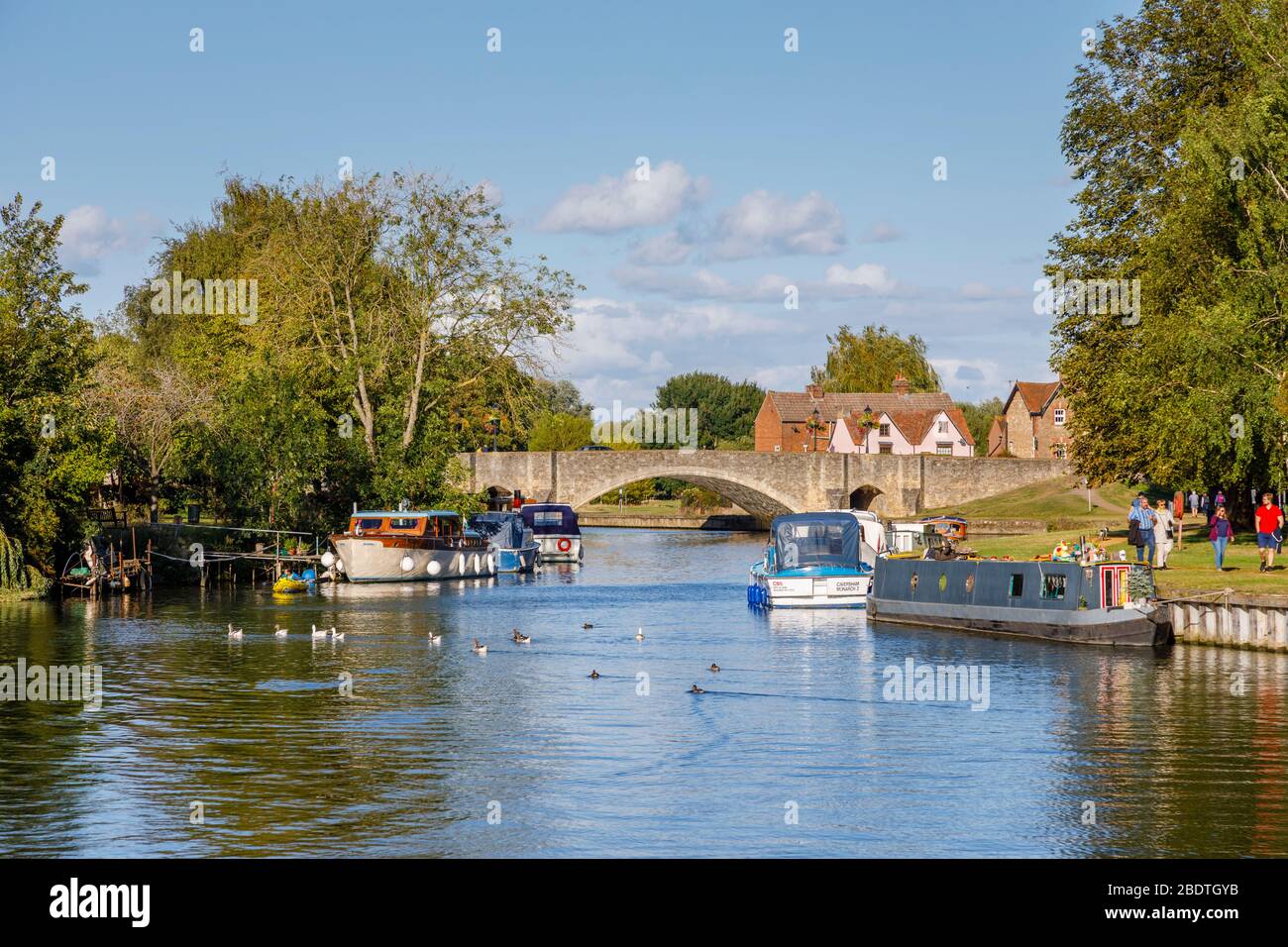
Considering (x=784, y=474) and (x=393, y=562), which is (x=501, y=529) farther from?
(x=784, y=474)

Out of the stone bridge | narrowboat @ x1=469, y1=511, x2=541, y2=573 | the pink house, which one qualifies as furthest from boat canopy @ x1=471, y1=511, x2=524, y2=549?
the pink house

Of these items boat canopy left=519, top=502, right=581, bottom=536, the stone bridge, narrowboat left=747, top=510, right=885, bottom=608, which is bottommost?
narrowboat left=747, top=510, right=885, bottom=608

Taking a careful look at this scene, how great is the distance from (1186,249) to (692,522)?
87.3 m

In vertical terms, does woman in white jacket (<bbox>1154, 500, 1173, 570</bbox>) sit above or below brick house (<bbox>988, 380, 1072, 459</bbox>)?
below

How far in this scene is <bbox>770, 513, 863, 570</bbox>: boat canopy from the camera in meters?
54.2

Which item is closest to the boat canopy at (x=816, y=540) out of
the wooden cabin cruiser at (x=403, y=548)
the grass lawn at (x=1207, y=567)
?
the grass lawn at (x=1207, y=567)

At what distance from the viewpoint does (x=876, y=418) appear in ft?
532

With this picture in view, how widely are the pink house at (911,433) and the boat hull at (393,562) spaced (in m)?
97.7

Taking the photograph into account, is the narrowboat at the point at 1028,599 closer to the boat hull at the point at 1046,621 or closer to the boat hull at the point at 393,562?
the boat hull at the point at 1046,621

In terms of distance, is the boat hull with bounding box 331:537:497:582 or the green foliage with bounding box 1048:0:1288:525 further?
the boat hull with bounding box 331:537:497:582

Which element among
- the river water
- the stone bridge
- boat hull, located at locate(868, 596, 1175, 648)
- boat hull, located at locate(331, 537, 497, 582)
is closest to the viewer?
the river water

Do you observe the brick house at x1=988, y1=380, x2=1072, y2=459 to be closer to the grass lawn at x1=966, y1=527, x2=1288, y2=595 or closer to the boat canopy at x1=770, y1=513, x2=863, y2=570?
the grass lawn at x1=966, y1=527, x2=1288, y2=595

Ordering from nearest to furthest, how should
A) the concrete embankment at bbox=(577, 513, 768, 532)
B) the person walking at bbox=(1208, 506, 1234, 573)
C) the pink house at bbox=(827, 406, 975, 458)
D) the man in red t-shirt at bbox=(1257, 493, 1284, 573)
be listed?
1. the man in red t-shirt at bbox=(1257, 493, 1284, 573)
2. the person walking at bbox=(1208, 506, 1234, 573)
3. the concrete embankment at bbox=(577, 513, 768, 532)
4. the pink house at bbox=(827, 406, 975, 458)

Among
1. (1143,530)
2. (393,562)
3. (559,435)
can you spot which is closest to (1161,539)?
(1143,530)
